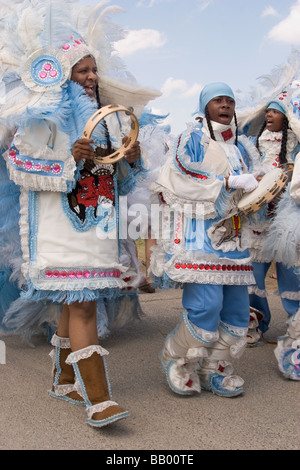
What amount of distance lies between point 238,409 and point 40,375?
134cm

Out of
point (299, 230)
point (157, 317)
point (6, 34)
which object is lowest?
point (157, 317)

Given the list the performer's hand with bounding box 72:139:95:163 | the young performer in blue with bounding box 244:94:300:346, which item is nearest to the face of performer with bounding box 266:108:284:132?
the young performer in blue with bounding box 244:94:300:346

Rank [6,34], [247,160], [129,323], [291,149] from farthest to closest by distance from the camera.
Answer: [129,323] → [291,149] → [247,160] → [6,34]

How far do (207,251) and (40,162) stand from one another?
3.43 ft

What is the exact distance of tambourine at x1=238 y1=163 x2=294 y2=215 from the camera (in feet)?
10.9

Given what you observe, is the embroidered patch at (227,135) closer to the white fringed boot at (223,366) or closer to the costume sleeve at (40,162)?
the costume sleeve at (40,162)

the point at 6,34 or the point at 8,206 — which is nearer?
the point at 6,34

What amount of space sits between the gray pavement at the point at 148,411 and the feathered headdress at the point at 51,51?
1.55 meters

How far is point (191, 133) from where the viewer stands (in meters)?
3.41

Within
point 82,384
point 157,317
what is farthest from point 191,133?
point 157,317

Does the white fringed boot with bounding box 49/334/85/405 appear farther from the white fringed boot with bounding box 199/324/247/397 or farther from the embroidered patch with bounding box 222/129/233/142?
the embroidered patch with bounding box 222/129/233/142

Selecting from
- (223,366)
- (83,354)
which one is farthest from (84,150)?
(223,366)

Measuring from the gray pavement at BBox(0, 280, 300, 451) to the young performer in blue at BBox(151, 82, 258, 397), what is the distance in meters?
0.21
